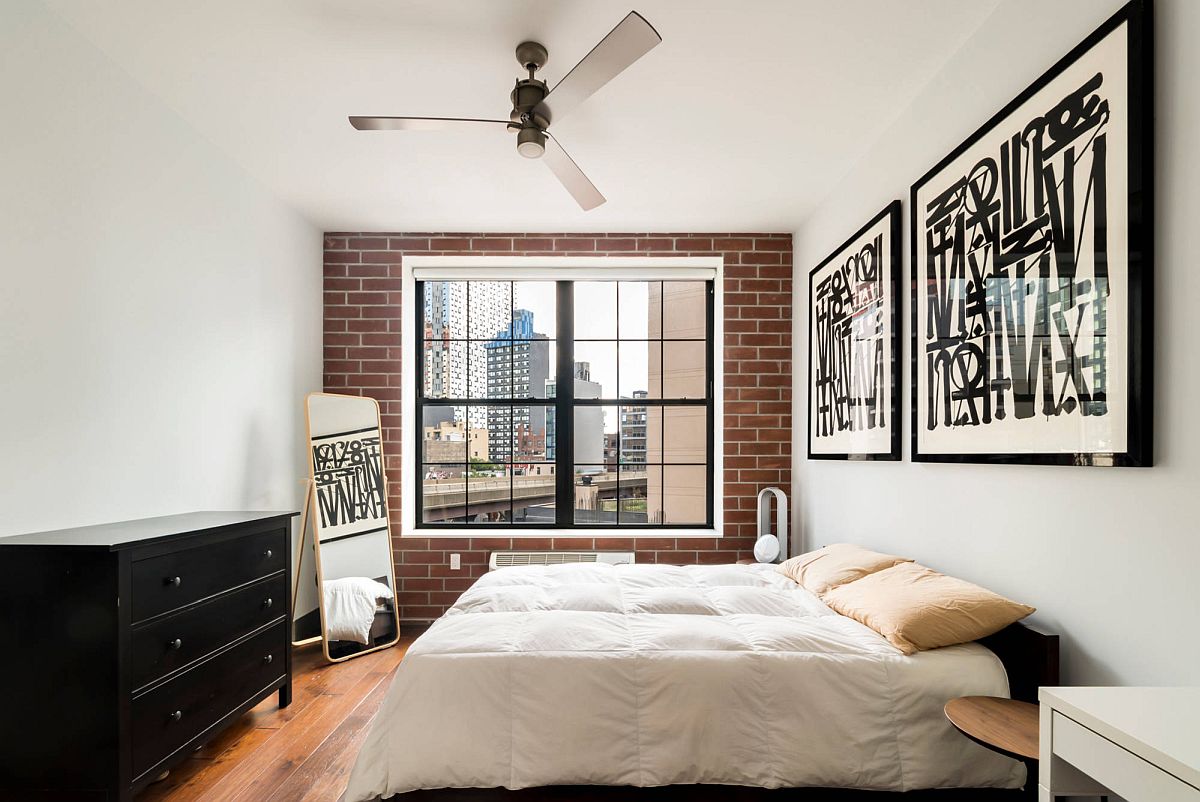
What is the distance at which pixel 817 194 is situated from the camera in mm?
3893

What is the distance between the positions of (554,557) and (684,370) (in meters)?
1.56

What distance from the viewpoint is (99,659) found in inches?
80.1

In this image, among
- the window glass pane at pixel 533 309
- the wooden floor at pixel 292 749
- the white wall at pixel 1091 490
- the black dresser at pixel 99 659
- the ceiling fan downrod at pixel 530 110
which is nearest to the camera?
the white wall at pixel 1091 490

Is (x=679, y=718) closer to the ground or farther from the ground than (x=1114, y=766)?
closer to the ground

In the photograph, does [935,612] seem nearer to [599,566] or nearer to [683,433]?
[599,566]

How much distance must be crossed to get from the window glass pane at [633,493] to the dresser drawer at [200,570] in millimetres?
2323

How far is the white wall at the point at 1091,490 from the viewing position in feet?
4.99

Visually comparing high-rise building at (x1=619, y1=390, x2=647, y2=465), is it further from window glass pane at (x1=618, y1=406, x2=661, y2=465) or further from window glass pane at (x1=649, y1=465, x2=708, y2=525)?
window glass pane at (x1=649, y1=465, x2=708, y2=525)

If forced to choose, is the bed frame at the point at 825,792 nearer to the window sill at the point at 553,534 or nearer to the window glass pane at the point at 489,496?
the window sill at the point at 553,534

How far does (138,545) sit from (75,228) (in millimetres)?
1144

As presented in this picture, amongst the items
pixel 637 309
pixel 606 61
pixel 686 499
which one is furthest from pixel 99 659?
pixel 637 309

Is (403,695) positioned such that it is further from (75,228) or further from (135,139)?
(135,139)

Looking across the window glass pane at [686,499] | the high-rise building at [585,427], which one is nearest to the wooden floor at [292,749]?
the high-rise building at [585,427]

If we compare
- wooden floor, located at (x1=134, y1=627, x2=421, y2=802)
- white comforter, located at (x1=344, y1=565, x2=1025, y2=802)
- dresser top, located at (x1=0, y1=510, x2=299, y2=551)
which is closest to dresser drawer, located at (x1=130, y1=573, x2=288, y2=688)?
dresser top, located at (x1=0, y1=510, x2=299, y2=551)
